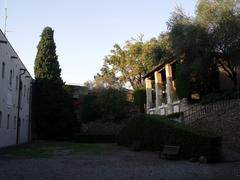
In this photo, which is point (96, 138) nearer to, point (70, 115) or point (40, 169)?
point (70, 115)

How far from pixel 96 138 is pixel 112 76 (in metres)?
21.7

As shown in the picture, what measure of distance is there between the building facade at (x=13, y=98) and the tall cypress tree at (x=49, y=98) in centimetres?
190

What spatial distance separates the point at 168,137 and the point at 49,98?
22.7 m

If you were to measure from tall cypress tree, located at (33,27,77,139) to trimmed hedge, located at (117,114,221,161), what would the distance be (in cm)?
1473

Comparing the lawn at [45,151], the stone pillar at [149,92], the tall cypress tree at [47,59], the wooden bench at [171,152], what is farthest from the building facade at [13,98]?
the stone pillar at [149,92]

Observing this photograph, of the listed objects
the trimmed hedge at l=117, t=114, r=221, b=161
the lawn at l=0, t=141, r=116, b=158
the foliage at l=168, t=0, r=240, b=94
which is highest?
the foliage at l=168, t=0, r=240, b=94

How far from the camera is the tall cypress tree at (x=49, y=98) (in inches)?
1593

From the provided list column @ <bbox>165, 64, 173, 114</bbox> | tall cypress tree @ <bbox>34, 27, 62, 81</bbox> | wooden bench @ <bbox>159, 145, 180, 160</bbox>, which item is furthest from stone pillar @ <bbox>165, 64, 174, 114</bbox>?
wooden bench @ <bbox>159, 145, 180, 160</bbox>

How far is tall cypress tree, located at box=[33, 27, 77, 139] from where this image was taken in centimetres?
4047

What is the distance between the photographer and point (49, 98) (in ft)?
133

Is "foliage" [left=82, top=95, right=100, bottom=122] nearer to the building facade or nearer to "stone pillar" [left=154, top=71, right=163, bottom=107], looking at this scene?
the building facade

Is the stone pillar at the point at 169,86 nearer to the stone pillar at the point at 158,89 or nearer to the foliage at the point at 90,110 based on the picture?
the stone pillar at the point at 158,89

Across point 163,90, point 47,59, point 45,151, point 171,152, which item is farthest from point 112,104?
point 171,152

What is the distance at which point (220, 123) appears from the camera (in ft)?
77.6
